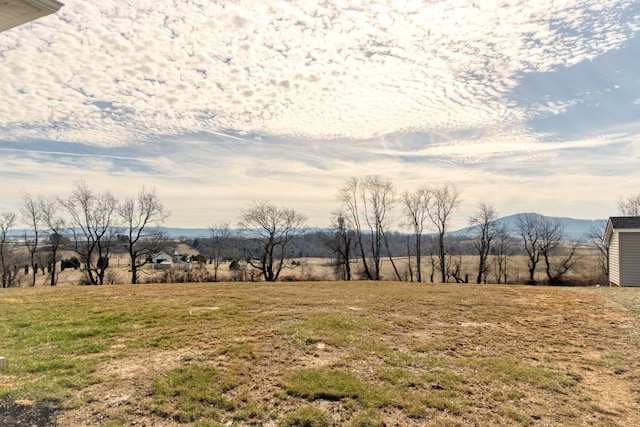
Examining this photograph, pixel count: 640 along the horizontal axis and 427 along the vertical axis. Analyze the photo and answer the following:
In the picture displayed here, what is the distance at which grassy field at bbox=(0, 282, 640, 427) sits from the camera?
4273 mm

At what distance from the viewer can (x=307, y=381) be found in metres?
5.14

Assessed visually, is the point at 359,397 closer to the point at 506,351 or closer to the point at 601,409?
the point at 601,409

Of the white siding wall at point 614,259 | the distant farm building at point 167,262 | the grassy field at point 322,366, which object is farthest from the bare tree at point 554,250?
the distant farm building at point 167,262

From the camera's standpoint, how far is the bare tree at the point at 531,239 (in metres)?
39.8

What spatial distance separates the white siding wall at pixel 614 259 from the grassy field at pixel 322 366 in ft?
33.2

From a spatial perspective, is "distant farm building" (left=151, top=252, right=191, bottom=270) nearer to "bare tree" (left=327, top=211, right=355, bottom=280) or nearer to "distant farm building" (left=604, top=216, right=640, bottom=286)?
"bare tree" (left=327, top=211, right=355, bottom=280)

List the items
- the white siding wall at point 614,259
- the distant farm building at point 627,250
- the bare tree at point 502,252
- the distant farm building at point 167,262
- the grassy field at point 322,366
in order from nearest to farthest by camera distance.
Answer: the grassy field at point 322,366 < the distant farm building at point 627,250 < the white siding wall at point 614,259 < the distant farm building at point 167,262 < the bare tree at point 502,252

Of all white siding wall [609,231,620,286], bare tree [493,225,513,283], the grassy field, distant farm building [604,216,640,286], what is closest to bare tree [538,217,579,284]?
bare tree [493,225,513,283]

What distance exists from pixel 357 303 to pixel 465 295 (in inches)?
214

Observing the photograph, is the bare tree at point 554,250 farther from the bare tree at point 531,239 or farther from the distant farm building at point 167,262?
the distant farm building at point 167,262

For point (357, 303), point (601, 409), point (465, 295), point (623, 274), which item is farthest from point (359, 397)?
point (623, 274)

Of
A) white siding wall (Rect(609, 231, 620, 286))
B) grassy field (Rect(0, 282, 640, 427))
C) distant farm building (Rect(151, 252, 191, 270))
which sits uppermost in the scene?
white siding wall (Rect(609, 231, 620, 286))

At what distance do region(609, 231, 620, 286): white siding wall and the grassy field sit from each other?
10.1 metres

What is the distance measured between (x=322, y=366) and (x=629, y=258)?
20.4 metres
